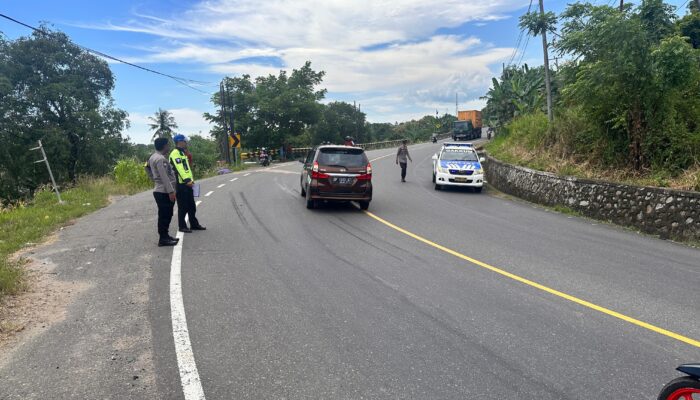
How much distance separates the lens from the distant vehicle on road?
1198 centimetres

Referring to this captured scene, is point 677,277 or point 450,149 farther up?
point 450,149

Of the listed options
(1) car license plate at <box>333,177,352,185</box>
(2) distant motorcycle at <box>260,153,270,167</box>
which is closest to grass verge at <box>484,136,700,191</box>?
(1) car license plate at <box>333,177,352,185</box>

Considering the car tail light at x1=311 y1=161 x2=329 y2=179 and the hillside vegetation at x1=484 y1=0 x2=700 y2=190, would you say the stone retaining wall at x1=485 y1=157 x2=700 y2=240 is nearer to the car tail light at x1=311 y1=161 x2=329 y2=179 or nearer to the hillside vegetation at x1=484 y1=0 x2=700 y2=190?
the hillside vegetation at x1=484 y1=0 x2=700 y2=190

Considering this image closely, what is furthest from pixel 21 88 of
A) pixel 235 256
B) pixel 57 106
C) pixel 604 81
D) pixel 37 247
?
pixel 604 81

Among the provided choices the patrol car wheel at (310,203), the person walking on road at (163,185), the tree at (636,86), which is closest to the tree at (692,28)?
the tree at (636,86)

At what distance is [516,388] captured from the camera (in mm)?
3564

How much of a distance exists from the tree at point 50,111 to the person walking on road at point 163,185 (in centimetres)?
2963

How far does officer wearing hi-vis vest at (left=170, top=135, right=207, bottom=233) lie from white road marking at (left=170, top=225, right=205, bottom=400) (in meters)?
3.19

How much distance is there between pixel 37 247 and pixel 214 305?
5.43 meters

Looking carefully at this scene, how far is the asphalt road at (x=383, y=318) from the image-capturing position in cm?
365

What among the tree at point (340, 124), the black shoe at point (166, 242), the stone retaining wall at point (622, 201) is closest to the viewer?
the black shoe at point (166, 242)

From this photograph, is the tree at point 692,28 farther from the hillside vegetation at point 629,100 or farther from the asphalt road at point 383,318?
the asphalt road at point 383,318

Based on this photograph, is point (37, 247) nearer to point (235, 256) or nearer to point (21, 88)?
point (235, 256)

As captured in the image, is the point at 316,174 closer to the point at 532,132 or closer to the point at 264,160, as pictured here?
the point at 532,132
